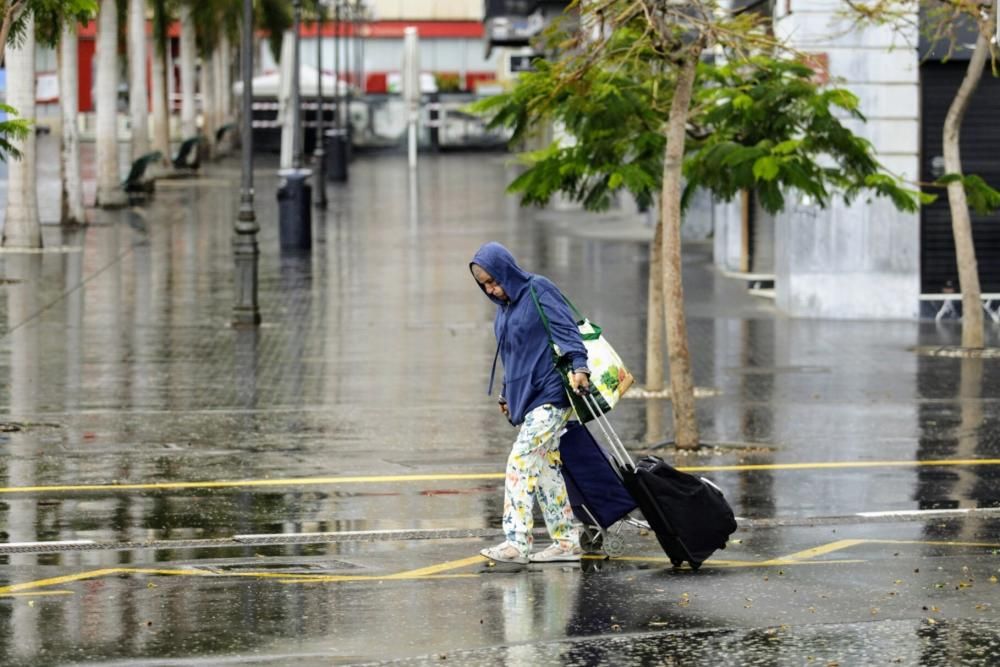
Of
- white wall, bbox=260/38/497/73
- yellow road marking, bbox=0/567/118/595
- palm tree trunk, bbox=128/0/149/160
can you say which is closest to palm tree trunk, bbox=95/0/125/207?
palm tree trunk, bbox=128/0/149/160

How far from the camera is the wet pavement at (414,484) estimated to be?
8352mm

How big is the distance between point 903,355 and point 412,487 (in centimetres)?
1004

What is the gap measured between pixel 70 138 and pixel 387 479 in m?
25.1

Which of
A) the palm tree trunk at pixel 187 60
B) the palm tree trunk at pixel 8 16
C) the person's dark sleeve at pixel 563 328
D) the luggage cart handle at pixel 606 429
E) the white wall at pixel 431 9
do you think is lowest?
the luggage cart handle at pixel 606 429

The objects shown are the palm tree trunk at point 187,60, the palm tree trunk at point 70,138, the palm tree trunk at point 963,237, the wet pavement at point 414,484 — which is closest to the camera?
the wet pavement at point 414,484

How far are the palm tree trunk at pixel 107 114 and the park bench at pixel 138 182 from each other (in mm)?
1565

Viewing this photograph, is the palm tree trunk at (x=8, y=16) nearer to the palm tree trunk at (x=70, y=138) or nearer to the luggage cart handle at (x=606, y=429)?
the luggage cart handle at (x=606, y=429)

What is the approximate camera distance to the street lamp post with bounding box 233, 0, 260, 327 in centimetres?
2330

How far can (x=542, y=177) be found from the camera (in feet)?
58.8

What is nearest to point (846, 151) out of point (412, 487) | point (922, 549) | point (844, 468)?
point (844, 468)

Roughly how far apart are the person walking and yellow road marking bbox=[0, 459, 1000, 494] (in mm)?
3370

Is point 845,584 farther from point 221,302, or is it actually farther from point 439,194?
point 439,194

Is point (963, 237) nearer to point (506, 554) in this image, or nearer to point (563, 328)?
point (563, 328)

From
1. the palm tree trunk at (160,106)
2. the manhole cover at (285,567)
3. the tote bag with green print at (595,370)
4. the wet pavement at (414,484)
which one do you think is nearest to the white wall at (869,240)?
the wet pavement at (414,484)
